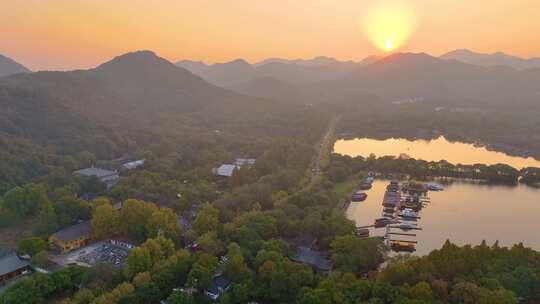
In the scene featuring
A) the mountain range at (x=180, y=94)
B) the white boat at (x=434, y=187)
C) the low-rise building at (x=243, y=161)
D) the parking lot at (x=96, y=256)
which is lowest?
the parking lot at (x=96, y=256)

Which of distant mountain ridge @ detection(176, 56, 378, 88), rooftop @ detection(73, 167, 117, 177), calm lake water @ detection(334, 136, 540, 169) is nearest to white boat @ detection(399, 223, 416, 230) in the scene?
calm lake water @ detection(334, 136, 540, 169)

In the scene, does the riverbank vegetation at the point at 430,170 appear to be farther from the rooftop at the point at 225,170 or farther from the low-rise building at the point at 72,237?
the low-rise building at the point at 72,237

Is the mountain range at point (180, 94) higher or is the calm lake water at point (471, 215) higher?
the mountain range at point (180, 94)

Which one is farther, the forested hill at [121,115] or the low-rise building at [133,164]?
the forested hill at [121,115]

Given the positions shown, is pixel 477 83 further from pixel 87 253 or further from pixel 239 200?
pixel 87 253

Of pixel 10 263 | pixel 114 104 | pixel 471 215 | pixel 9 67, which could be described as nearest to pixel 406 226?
pixel 471 215

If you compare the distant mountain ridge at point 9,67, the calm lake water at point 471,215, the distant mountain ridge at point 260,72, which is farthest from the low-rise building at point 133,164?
the distant mountain ridge at point 260,72
